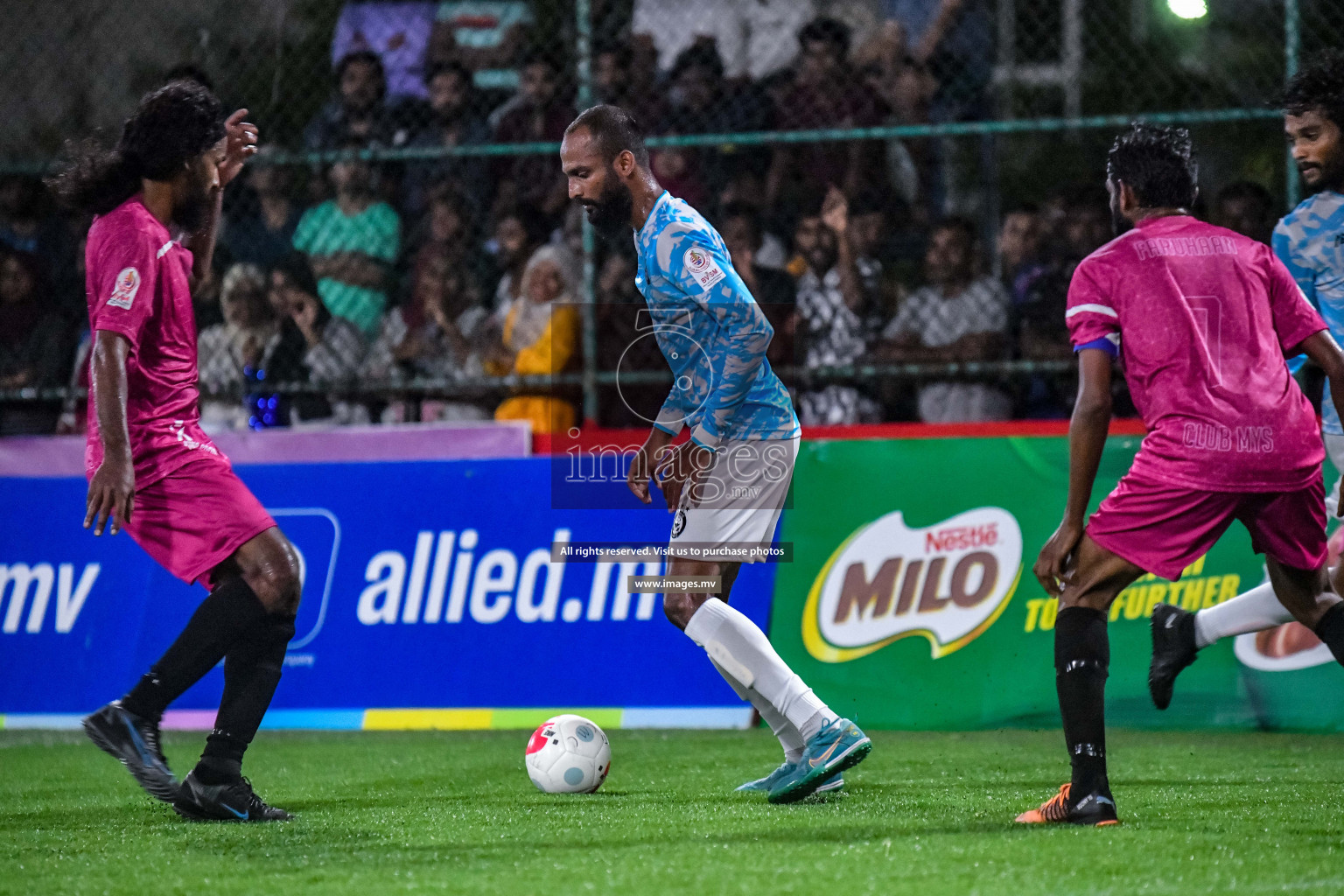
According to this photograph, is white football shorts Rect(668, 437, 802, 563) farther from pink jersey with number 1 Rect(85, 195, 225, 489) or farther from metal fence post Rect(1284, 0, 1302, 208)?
metal fence post Rect(1284, 0, 1302, 208)

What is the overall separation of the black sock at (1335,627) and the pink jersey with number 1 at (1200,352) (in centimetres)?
55

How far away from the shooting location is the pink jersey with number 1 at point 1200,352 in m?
4.26

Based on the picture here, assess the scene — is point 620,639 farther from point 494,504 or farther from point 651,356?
point 651,356

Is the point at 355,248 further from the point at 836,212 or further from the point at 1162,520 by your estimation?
the point at 1162,520

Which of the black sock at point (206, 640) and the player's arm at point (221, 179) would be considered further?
the player's arm at point (221, 179)

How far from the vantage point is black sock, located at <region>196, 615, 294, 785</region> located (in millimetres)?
4785

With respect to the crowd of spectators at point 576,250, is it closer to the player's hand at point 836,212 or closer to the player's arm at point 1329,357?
the player's hand at point 836,212

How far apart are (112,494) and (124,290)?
2.02ft

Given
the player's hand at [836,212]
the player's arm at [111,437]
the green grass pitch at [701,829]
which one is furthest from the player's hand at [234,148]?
the player's hand at [836,212]

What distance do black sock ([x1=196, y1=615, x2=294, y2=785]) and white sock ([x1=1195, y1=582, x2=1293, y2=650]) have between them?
125 inches

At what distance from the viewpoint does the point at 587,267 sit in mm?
8344

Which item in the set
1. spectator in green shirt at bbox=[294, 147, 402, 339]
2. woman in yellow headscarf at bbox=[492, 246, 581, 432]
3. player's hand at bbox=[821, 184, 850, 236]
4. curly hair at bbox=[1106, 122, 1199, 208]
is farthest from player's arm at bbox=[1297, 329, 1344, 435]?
spectator in green shirt at bbox=[294, 147, 402, 339]

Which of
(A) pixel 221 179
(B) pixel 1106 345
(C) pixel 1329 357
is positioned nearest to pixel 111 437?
(A) pixel 221 179

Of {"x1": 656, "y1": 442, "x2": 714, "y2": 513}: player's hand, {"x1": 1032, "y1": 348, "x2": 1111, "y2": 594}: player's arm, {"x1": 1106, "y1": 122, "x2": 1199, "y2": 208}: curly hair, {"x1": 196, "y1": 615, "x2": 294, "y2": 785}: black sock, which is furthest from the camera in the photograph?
{"x1": 656, "y1": 442, "x2": 714, "y2": 513}: player's hand
